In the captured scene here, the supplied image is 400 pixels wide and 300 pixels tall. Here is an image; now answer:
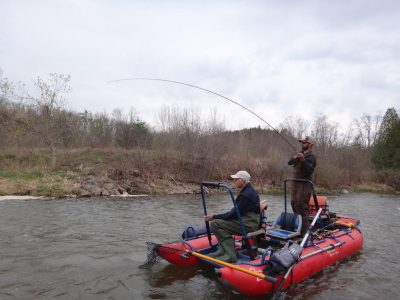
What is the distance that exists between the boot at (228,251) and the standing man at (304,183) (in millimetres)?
2548

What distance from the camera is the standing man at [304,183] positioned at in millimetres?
8531

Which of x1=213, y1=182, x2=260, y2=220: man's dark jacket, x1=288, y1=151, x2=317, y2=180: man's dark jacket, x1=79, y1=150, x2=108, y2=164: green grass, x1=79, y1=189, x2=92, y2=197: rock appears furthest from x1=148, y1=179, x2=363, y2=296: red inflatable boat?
x1=79, y1=150, x2=108, y2=164: green grass

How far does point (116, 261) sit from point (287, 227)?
4.09 metres

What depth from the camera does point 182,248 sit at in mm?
7328

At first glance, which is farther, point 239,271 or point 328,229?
point 328,229

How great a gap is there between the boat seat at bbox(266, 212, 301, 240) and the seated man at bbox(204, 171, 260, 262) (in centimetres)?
153

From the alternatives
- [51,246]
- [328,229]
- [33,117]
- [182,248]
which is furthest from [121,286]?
[33,117]

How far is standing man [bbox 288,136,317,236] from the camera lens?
8531 millimetres

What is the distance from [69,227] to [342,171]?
25058mm

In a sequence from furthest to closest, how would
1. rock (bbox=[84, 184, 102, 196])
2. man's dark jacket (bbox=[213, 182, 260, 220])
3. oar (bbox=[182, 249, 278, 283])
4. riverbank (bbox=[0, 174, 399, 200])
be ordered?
1. rock (bbox=[84, 184, 102, 196])
2. riverbank (bbox=[0, 174, 399, 200])
3. man's dark jacket (bbox=[213, 182, 260, 220])
4. oar (bbox=[182, 249, 278, 283])

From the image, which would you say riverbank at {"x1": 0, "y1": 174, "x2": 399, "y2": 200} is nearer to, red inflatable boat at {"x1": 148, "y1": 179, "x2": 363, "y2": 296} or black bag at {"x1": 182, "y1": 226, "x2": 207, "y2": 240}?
black bag at {"x1": 182, "y1": 226, "x2": 207, "y2": 240}

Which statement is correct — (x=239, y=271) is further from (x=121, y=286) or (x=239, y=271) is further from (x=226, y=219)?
(x=121, y=286)

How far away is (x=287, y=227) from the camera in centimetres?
878

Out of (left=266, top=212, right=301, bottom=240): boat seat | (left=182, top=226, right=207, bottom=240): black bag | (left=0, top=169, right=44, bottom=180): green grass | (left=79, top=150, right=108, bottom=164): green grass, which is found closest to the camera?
(left=182, top=226, right=207, bottom=240): black bag
